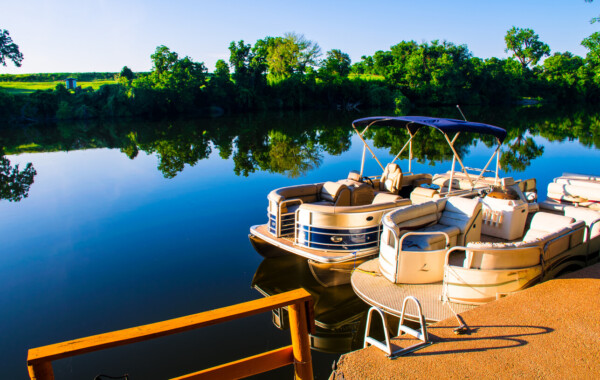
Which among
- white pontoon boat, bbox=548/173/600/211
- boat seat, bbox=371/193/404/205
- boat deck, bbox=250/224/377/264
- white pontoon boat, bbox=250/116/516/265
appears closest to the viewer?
boat deck, bbox=250/224/377/264

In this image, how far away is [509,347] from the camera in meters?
4.54

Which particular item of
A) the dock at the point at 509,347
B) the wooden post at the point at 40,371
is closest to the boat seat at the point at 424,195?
the dock at the point at 509,347

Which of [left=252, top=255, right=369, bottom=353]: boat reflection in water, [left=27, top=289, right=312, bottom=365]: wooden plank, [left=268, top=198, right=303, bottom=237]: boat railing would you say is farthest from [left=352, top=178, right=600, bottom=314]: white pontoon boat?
[left=27, top=289, right=312, bottom=365]: wooden plank

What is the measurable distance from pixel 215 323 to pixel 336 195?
301 inches

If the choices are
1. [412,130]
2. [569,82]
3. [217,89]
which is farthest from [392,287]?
[569,82]

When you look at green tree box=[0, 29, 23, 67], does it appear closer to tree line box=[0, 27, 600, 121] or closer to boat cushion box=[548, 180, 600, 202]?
tree line box=[0, 27, 600, 121]

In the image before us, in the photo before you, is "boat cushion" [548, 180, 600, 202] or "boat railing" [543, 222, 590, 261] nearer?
"boat railing" [543, 222, 590, 261]

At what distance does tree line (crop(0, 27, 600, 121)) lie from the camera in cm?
5447

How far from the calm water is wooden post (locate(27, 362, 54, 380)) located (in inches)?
161

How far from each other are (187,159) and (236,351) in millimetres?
20772

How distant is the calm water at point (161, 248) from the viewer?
7055 millimetres

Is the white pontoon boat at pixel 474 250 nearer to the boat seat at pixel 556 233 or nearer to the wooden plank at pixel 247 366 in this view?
the boat seat at pixel 556 233

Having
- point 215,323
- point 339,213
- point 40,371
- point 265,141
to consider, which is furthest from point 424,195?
point 265,141

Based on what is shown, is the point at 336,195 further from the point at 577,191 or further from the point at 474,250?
the point at 577,191
